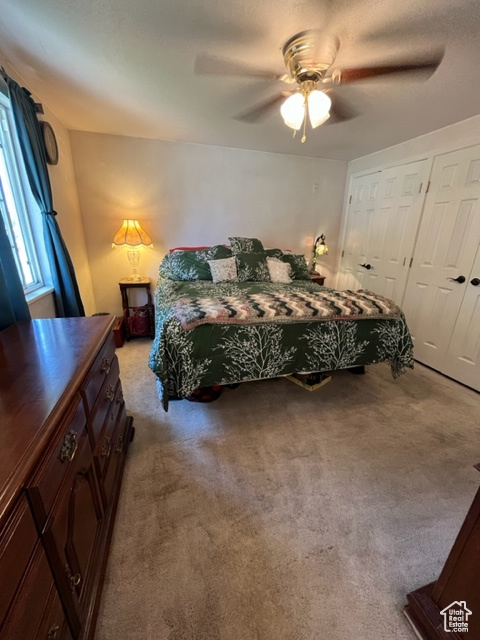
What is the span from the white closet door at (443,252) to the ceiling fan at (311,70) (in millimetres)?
1354

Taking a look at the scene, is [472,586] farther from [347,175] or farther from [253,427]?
[347,175]

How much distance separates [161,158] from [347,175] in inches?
98.7

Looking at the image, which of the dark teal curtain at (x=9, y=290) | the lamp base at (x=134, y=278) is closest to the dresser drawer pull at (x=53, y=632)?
the dark teal curtain at (x=9, y=290)

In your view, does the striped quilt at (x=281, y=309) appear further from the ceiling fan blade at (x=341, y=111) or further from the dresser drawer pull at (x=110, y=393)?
the ceiling fan blade at (x=341, y=111)

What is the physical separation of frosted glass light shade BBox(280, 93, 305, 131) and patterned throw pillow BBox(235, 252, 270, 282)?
1508mm

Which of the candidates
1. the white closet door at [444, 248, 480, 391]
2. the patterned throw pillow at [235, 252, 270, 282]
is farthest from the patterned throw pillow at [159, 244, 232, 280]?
the white closet door at [444, 248, 480, 391]

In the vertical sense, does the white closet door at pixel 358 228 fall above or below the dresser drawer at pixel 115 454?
above

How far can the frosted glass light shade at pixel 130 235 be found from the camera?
2.92 metres

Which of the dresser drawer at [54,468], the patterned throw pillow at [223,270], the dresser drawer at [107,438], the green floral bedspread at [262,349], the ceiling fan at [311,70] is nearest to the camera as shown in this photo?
the dresser drawer at [54,468]

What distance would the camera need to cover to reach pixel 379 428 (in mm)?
1818

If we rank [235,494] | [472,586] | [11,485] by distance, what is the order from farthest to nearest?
[235,494], [472,586], [11,485]

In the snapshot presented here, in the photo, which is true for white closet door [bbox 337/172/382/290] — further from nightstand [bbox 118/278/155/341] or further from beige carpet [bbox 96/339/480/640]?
nightstand [bbox 118/278/155/341]

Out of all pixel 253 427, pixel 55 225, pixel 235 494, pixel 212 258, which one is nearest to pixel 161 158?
pixel 212 258

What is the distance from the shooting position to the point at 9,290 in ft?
4.37
